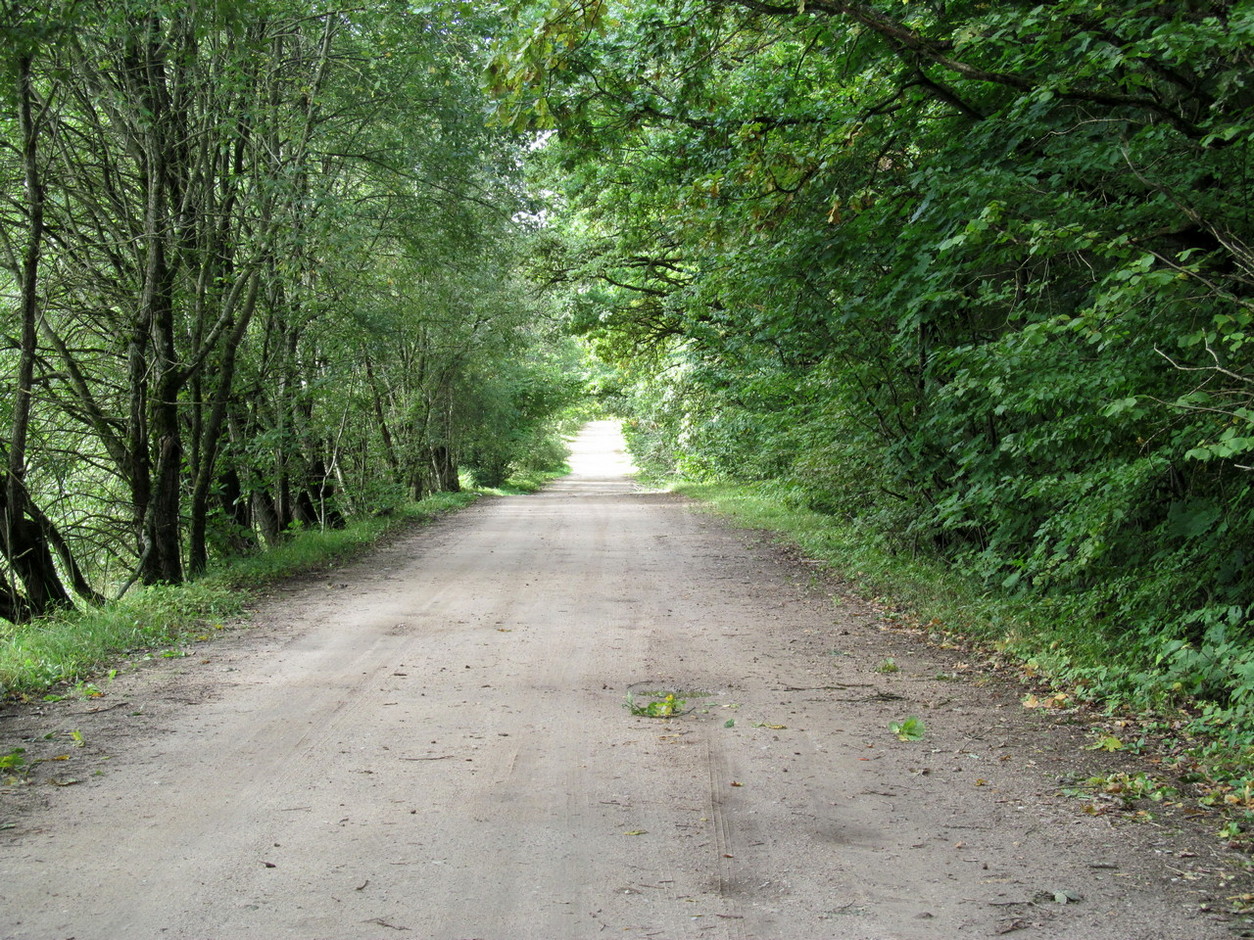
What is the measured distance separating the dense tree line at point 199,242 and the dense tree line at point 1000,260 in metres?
2.36

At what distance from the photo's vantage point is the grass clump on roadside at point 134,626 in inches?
277

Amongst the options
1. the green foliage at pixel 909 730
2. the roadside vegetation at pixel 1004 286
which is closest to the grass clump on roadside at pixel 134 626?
the roadside vegetation at pixel 1004 286

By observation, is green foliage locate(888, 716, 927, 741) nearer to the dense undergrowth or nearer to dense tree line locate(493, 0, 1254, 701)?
the dense undergrowth

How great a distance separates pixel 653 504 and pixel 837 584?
655 inches

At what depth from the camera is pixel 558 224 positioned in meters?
23.8

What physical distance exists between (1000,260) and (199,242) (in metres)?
8.92

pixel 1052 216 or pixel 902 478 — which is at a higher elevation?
pixel 1052 216

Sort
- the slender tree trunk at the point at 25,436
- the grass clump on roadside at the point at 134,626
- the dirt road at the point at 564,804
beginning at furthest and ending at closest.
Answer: the slender tree trunk at the point at 25,436 < the grass clump on roadside at the point at 134,626 < the dirt road at the point at 564,804

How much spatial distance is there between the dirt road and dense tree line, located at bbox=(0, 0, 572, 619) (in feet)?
13.1

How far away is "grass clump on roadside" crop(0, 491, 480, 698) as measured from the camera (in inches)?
277

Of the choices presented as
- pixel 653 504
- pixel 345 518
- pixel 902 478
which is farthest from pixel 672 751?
pixel 653 504

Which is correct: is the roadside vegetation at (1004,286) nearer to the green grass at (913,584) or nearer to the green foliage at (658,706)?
the green grass at (913,584)

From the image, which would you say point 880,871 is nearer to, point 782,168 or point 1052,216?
point 1052,216

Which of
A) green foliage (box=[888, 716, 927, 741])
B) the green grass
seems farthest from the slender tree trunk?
the green grass
